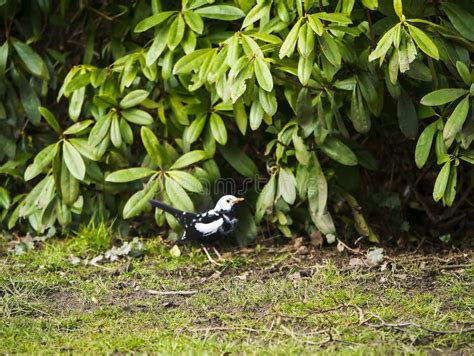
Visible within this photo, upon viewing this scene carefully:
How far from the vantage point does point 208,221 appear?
231 inches

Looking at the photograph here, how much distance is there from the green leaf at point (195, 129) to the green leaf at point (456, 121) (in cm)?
169

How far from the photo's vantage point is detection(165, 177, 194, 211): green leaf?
19.1 ft

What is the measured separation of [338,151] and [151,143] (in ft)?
4.21

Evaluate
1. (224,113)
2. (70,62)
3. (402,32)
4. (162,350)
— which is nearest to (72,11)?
(70,62)

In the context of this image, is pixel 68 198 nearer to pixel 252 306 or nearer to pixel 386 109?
pixel 252 306

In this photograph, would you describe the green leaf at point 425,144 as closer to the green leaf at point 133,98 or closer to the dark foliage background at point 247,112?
the dark foliage background at point 247,112

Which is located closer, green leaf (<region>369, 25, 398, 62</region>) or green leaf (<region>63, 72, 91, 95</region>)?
green leaf (<region>369, 25, 398, 62</region>)

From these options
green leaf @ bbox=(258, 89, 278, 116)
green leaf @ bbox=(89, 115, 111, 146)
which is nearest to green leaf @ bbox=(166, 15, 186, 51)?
green leaf @ bbox=(258, 89, 278, 116)

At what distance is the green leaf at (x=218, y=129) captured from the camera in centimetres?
583

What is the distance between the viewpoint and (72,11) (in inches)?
269

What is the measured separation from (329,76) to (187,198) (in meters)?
1.32

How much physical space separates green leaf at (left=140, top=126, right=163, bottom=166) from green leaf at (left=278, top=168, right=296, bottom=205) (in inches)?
33.8

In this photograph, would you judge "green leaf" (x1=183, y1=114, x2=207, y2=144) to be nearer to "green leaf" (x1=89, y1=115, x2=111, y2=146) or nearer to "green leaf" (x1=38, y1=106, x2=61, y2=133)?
"green leaf" (x1=89, y1=115, x2=111, y2=146)

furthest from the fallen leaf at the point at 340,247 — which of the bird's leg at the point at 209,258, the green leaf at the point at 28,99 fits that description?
the green leaf at the point at 28,99
